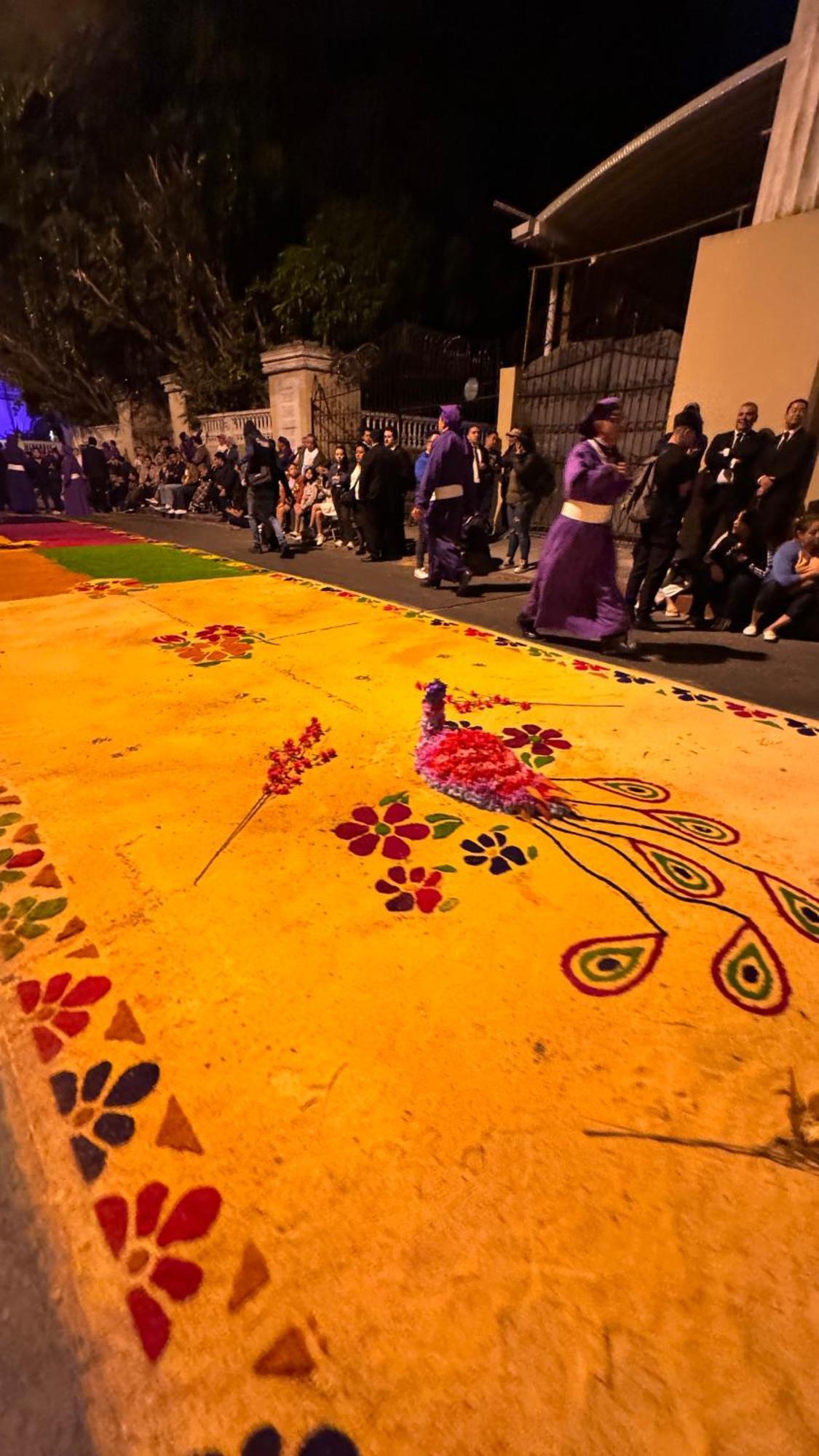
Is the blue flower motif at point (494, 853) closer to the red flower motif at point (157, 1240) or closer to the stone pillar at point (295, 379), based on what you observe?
the red flower motif at point (157, 1240)

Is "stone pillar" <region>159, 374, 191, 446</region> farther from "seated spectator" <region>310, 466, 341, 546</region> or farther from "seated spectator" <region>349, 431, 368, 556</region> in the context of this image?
"seated spectator" <region>349, 431, 368, 556</region>

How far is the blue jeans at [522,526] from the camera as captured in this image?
6.93m

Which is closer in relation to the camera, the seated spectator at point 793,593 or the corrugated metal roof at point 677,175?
the seated spectator at point 793,593

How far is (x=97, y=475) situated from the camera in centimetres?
1470

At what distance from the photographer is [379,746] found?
2895 millimetres

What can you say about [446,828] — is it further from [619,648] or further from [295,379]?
[295,379]

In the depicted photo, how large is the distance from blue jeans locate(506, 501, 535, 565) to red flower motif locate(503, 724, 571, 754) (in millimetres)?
4393

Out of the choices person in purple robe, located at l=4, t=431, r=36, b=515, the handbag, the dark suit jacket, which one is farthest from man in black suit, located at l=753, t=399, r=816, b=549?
person in purple robe, located at l=4, t=431, r=36, b=515

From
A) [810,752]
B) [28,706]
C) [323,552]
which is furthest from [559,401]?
[28,706]

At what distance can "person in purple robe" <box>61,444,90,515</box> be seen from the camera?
13.7 m

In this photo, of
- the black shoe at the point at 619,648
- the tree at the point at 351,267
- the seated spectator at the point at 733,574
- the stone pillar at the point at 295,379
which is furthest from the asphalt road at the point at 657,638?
the tree at the point at 351,267

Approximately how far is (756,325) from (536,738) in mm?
4855

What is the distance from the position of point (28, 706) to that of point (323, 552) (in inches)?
225

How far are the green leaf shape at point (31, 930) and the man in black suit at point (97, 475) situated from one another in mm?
15136
